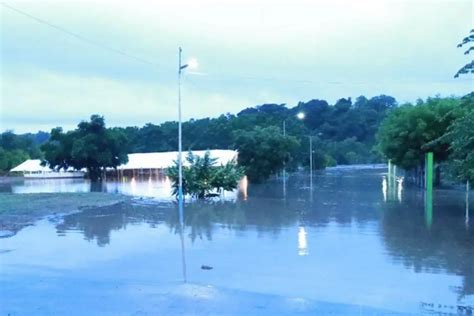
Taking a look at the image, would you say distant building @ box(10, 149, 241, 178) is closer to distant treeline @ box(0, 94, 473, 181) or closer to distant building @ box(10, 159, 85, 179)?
distant building @ box(10, 159, 85, 179)

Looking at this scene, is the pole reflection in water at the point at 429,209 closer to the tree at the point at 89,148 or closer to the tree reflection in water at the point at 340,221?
the tree reflection in water at the point at 340,221

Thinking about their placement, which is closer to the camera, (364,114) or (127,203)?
(127,203)

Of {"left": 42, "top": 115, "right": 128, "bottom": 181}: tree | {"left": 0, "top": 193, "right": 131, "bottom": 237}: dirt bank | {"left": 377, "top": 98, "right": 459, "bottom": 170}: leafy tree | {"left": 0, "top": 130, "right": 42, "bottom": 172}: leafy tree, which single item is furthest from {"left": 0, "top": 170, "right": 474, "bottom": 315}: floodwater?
{"left": 0, "top": 130, "right": 42, "bottom": 172}: leafy tree

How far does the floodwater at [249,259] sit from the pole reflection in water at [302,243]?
0.08 feet

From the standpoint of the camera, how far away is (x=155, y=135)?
289 feet

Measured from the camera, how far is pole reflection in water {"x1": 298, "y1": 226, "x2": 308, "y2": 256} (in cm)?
1203

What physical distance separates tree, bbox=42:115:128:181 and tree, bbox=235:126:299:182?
19.3 meters

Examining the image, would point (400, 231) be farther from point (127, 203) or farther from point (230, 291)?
point (127, 203)

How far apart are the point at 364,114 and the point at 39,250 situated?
96762 mm

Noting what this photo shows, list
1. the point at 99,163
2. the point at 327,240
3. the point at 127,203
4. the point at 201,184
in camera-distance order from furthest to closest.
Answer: the point at 99,163 < the point at 201,184 < the point at 127,203 < the point at 327,240

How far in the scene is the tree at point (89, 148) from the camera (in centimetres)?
5622

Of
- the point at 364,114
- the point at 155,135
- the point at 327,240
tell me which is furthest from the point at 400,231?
the point at 364,114

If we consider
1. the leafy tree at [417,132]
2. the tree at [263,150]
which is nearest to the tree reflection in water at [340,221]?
the leafy tree at [417,132]

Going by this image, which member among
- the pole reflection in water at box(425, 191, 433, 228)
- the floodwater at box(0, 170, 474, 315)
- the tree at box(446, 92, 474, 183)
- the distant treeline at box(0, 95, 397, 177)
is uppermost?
the distant treeline at box(0, 95, 397, 177)
